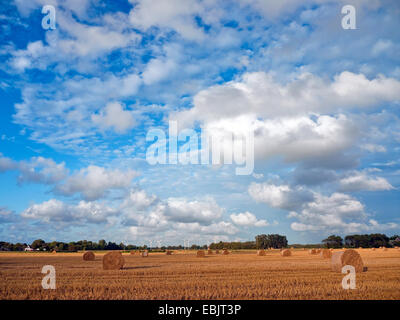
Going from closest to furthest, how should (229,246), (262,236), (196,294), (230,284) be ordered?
(196,294) → (230,284) → (229,246) → (262,236)

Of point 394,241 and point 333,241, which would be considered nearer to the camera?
point 333,241

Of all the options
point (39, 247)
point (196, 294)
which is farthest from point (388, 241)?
point (196, 294)

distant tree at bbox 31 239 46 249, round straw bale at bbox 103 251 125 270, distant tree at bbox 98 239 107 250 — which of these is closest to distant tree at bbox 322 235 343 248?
distant tree at bbox 98 239 107 250

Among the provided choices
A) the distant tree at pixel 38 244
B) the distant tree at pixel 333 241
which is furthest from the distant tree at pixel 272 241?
the distant tree at pixel 38 244

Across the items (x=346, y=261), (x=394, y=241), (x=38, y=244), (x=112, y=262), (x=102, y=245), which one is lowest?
(x=102, y=245)

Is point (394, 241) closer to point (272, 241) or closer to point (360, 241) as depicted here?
point (360, 241)

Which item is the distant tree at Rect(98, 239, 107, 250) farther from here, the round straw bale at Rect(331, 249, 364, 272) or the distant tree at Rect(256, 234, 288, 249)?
the round straw bale at Rect(331, 249, 364, 272)

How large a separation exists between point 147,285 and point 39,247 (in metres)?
105

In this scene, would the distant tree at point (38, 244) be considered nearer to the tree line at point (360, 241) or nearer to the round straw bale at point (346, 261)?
the tree line at point (360, 241)

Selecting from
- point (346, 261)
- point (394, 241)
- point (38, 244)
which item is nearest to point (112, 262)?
point (346, 261)
